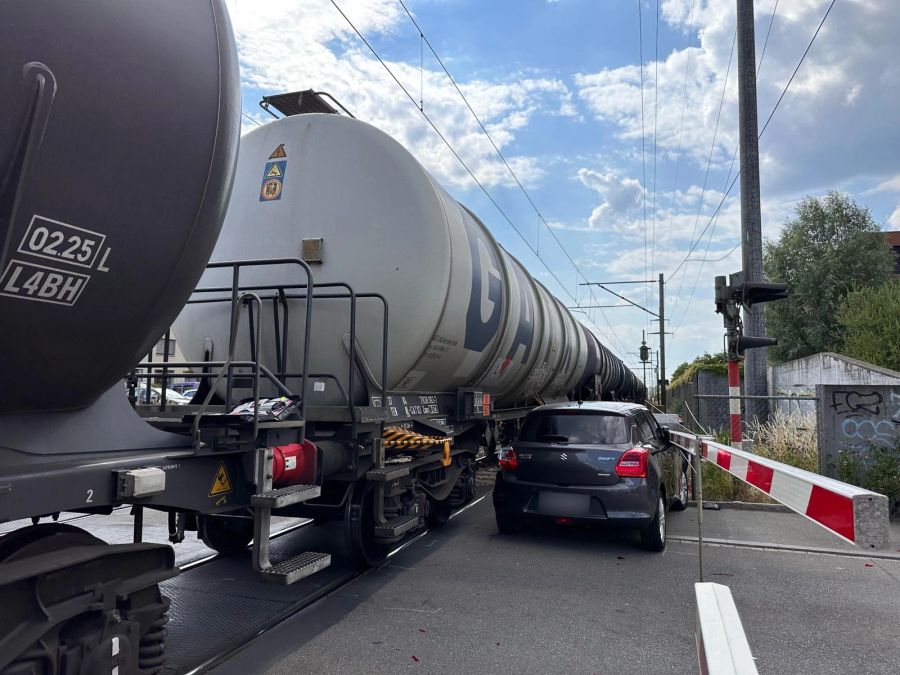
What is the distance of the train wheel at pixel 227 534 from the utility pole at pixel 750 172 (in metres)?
9.35

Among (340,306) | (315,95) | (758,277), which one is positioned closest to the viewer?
(340,306)

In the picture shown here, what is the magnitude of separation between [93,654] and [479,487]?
28.2 ft

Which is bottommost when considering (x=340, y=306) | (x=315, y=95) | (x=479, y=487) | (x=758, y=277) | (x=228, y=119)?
(x=479, y=487)

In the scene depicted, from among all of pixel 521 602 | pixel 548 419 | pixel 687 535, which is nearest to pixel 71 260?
pixel 521 602

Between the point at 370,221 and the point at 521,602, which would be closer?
the point at 521,602

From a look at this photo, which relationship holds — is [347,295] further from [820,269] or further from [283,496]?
[820,269]

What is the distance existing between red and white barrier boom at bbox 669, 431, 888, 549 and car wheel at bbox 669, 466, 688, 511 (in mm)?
5313

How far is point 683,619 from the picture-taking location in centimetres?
471

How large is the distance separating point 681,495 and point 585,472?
9.96ft

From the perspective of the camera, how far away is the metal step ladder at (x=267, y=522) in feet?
11.9

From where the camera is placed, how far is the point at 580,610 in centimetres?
489

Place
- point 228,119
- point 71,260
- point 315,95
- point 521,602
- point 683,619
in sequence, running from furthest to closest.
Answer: point 315,95 → point 521,602 → point 683,619 → point 228,119 → point 71,260

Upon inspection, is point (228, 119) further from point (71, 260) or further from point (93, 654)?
point (93, 654)

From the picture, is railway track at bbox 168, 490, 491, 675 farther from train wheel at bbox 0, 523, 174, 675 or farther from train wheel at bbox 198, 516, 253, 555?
train wheel at bbox 0, 523, 174, 675
